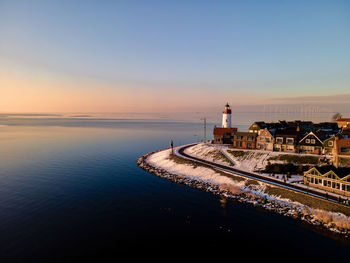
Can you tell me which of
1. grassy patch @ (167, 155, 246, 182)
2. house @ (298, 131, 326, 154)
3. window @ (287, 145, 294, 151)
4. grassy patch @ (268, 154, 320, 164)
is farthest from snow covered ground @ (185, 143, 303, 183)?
house @ (298, 131, 326, 154)

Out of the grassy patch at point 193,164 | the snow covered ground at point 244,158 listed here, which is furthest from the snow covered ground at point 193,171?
the snow covered ground at point 244,158

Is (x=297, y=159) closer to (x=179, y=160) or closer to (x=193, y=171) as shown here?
(x=193, y=171)

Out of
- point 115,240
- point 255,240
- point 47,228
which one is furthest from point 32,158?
point 255,240

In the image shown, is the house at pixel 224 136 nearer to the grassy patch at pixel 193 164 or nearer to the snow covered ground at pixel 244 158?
the snow covered ground at pixel 244 158

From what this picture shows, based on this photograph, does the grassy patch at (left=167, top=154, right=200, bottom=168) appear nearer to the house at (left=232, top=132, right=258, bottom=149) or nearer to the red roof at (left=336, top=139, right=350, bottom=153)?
the house at (left=232, top=132, right=258, bottom=149)

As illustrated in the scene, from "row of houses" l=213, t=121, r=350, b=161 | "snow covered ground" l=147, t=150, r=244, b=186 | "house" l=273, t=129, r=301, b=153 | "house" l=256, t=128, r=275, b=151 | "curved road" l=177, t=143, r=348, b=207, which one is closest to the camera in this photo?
"curved road" l=177, t=143, r=348, b=207

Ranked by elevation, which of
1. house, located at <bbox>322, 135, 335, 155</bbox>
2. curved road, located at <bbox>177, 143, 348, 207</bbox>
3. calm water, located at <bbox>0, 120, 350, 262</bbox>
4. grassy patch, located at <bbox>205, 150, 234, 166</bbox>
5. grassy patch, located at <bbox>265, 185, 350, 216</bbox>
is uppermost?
house, located at <bbox>322, 135, 335, 155</bbox>

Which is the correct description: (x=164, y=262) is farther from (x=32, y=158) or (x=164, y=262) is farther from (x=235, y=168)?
(x=32, y=158)

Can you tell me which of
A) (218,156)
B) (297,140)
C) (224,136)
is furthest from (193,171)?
(297,140)
